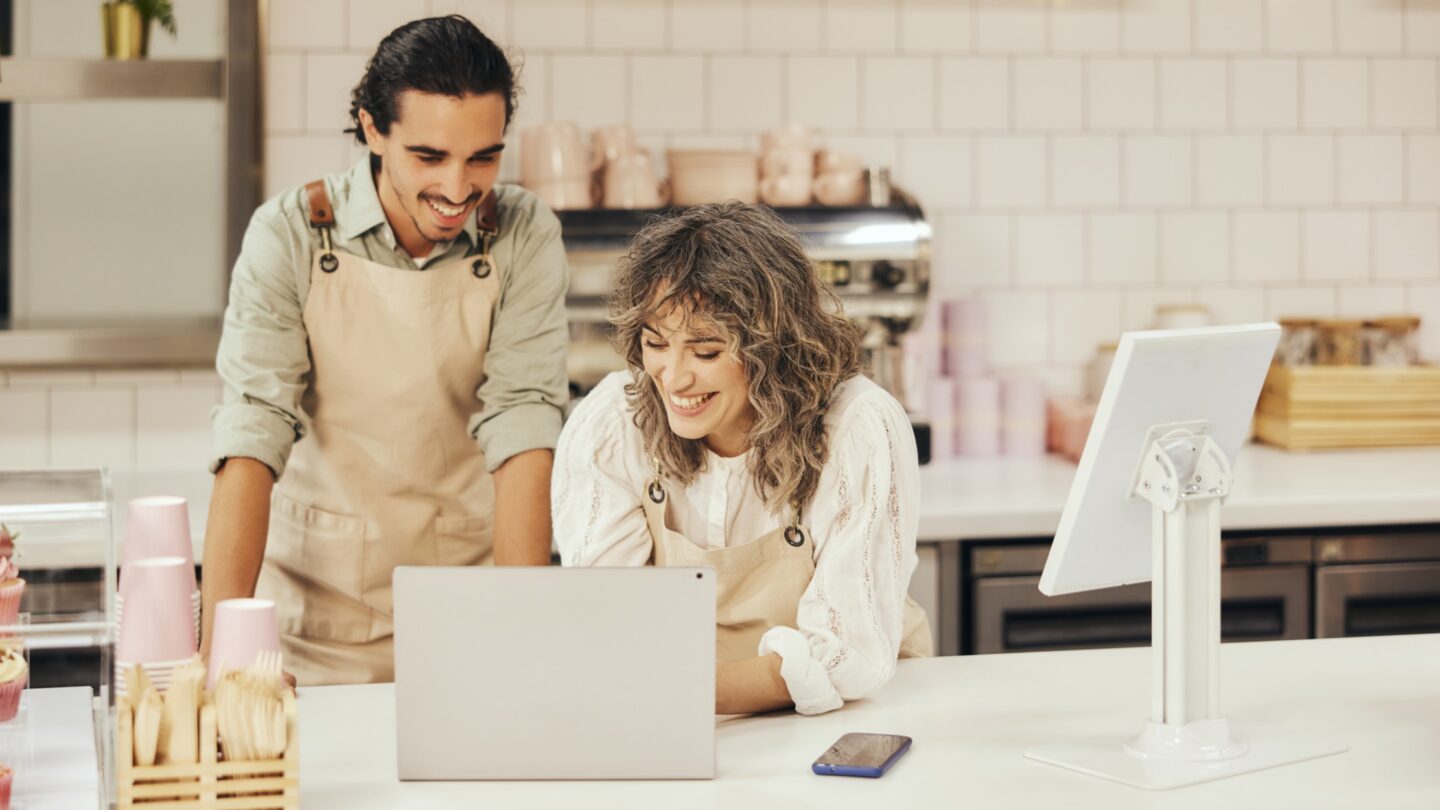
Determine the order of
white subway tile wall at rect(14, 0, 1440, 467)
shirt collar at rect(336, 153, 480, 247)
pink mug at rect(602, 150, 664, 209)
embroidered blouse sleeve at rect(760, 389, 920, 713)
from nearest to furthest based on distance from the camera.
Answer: embroidered blouse sleeve at rect(760, 389, 920, 713) → shirt collar at rect(336, 153, 480, 247) → pink mug at rect(602, 150, 664, 209) → white subway tile wall at rect(14, 0, 1440, 467)

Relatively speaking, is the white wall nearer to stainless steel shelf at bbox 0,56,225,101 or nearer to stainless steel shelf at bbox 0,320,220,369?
stainless steel shelf at bbox 0,56,225,101

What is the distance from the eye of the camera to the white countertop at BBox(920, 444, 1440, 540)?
2.87 meters

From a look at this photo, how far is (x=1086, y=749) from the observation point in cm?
163

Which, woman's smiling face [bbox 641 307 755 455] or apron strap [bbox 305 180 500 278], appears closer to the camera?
woman's smiling face [bbox 641 307 755 455]

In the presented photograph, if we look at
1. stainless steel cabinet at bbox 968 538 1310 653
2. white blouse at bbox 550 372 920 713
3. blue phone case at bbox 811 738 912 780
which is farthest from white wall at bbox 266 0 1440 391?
blue phone case at bbox 811 738 912 780

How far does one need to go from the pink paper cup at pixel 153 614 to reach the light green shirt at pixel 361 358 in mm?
712

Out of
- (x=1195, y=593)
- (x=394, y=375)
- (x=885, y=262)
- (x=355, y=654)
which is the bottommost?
(x=355, y=654)

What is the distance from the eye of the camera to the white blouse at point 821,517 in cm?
181

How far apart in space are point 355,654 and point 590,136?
140cm

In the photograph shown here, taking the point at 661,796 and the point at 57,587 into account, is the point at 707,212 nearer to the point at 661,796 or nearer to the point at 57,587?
the point at 661,796

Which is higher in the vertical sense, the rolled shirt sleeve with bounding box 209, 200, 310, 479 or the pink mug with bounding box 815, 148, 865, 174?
the pink mug with bounding box 815, 148, 865, 174

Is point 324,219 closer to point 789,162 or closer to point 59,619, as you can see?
point 59,619

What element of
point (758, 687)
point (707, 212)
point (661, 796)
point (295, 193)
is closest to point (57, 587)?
point (661, 796)

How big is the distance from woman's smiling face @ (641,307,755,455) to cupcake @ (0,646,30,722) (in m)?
0.80
